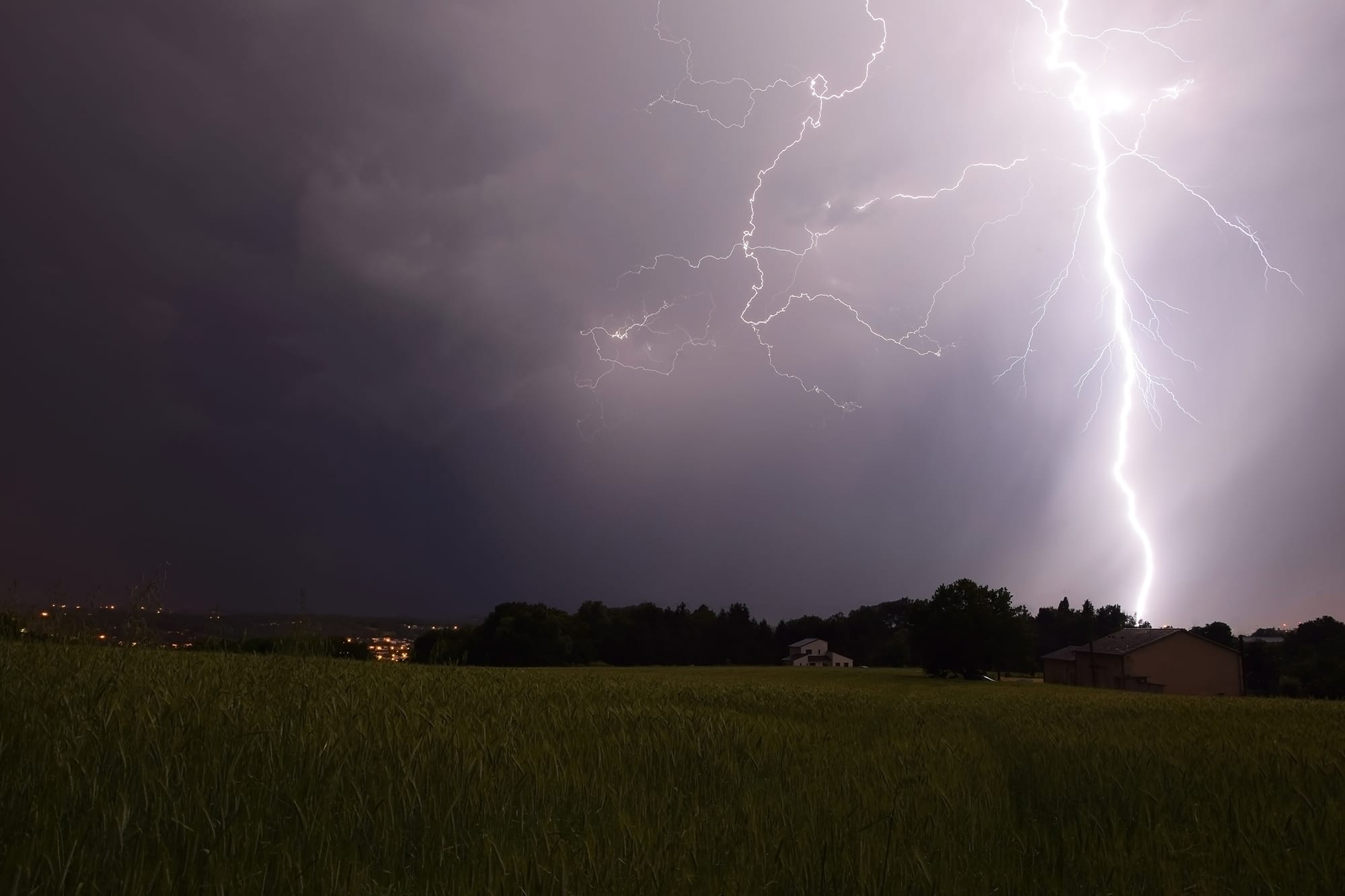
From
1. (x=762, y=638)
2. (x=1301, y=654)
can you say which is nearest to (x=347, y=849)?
(x=762, y=638)

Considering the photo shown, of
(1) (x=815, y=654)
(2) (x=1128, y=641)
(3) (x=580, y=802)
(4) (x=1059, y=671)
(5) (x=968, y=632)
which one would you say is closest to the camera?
(3) (x=580, y=802)

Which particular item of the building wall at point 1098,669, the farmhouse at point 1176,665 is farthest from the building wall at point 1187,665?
the building wall at point 1098,669

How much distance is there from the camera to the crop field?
2328 millimetres

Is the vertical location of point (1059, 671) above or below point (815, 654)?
above

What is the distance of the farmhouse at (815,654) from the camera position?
118 meters

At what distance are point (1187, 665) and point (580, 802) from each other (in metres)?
77.9

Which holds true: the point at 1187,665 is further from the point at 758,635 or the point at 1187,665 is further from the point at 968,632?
the point at 758,635

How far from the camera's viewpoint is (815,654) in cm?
12062

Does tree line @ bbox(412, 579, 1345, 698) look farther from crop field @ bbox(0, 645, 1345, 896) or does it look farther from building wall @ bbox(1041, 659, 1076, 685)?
crop field @ bbox(0, 645, 1345, 896)

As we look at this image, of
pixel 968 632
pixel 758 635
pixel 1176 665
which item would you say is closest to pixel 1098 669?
pixel 1176 665

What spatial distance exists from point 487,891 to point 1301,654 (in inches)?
4182

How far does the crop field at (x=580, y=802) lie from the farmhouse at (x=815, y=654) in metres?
118

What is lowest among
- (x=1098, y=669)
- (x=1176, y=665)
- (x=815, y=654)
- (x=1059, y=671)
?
(x=815, y=654)

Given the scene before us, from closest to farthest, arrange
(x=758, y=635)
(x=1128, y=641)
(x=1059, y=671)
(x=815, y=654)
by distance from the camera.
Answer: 1. (x=1128, y=641)
2. (x=1059, y=671)
3. (x=758, y=635)
4. (x=815, y=654)
